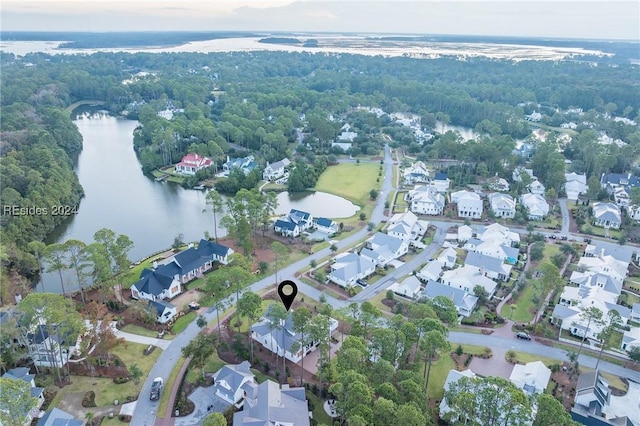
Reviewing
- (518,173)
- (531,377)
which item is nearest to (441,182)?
(518,173)

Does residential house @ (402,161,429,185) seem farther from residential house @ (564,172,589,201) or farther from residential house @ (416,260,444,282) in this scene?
residential house @ (416,260,444,282)

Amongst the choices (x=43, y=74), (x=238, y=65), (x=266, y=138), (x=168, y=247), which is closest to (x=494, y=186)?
(x=266, y=138)

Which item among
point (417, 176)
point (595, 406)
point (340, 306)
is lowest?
point (340, 306)

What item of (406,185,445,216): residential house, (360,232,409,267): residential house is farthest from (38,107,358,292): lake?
(360,232,409,267): residential house

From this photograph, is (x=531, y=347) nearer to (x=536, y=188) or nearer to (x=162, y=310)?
(x=162, y=310)

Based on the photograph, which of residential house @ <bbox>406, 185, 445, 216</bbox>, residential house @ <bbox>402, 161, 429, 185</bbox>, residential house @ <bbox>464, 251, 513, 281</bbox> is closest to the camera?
residential house @ <bbox>464, 251, 513, 281</bbox>

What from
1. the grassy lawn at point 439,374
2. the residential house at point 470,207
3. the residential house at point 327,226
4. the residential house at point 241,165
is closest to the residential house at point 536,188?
the residential house at point 470,207
